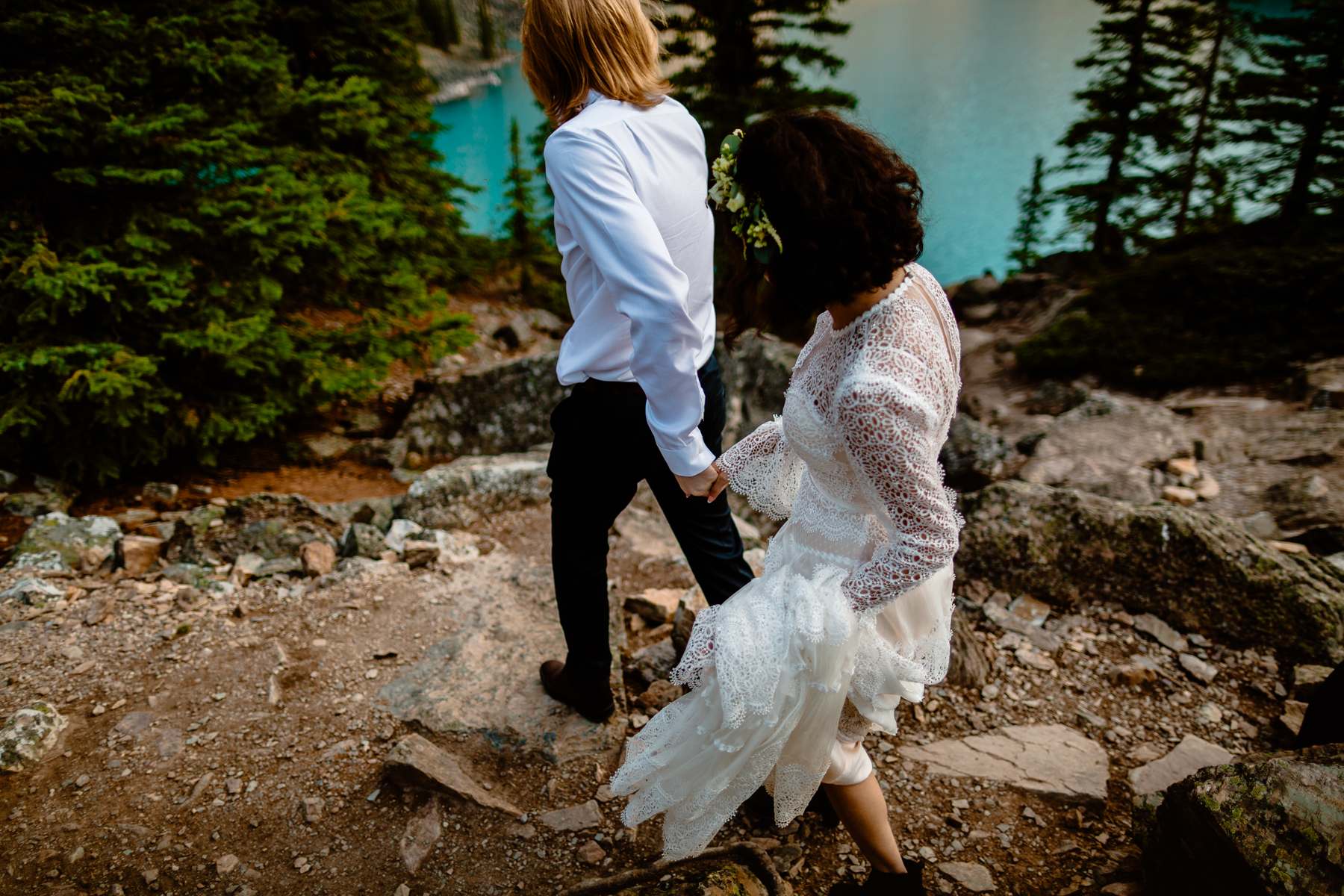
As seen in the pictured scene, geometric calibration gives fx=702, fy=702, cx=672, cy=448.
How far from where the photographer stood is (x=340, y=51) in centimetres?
→ 891

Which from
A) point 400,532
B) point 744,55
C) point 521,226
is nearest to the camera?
point 400,532

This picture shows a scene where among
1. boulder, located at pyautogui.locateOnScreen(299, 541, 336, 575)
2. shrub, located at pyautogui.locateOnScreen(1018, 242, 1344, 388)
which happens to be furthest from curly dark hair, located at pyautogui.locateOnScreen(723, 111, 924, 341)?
shrub, located at pyautogui.locateOnScreen(1018, 242, 1344, 388)

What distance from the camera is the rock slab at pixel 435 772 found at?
240cm

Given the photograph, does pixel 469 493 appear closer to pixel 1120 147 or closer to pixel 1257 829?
pixel 1257 829

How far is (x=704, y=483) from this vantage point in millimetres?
1957

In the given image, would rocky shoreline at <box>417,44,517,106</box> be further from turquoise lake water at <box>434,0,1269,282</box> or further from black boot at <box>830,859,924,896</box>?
black boot at <box>830,859,924,896</box>

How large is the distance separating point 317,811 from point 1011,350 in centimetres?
1134

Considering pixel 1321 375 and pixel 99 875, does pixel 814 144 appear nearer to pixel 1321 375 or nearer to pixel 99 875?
pixel 99 875

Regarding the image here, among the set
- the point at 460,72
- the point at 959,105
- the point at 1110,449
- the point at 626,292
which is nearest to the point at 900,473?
the point at 626,292

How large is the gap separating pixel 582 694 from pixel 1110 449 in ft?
15.3

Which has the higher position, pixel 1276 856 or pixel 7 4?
pixel 7 4

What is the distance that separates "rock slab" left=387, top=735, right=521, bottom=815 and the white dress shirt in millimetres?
1420

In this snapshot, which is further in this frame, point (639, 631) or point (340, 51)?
point (340, 51)

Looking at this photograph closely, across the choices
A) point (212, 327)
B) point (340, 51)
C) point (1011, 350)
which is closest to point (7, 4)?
point (212, 327)
